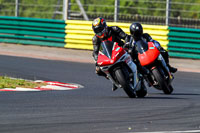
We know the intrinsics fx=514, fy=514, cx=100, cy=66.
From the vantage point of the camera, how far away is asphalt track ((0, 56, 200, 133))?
19.9 ft

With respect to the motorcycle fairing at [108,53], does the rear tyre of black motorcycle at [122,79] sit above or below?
below

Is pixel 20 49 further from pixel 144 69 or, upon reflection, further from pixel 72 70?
pixel 144 69

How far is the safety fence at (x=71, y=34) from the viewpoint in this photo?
56.0ft

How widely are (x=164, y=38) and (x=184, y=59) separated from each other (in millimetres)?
976

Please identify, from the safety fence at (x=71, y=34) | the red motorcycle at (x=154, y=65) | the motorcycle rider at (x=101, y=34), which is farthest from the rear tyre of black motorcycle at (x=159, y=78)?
the safety fence at (x=71, y=34)

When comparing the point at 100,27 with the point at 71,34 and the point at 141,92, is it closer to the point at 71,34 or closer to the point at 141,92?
the point at 141,92

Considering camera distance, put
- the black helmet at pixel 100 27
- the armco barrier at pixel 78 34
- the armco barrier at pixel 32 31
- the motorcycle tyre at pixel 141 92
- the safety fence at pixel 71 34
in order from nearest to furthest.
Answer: the black helmet at pixel 100 27 < the motorcycle tyre at pixel 141 92 < the safety fence at pixel 71 34 < the armco barrier at pixel 78 34 < the armco barrier at pixel 32 31

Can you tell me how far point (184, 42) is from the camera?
17125mm

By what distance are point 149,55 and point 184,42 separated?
735 cm

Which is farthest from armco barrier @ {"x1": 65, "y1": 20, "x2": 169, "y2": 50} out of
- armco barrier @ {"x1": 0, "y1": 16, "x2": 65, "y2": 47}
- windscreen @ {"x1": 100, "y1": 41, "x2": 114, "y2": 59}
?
windscreen @ {"x1": 100, "y1": 41, "x2": 114, "y2": 59}

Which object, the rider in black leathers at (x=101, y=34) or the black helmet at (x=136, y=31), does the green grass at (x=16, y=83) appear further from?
the black helmet at (x=136, y=31)

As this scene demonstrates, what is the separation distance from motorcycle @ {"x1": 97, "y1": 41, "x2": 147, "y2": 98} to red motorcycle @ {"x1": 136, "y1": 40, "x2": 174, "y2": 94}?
76cm

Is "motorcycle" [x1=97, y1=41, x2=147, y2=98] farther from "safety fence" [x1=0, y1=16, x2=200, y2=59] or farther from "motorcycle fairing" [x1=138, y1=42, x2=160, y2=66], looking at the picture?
"safety fence" [x1=0, y1=16, x2=200, y2=59]

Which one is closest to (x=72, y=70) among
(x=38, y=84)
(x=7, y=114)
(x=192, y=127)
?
(x=38, y=84)
